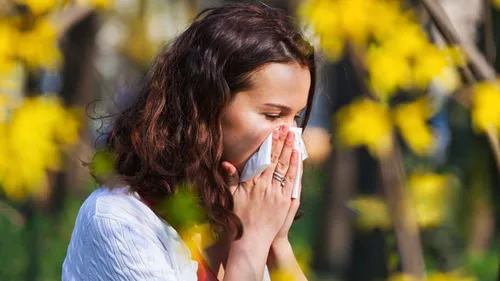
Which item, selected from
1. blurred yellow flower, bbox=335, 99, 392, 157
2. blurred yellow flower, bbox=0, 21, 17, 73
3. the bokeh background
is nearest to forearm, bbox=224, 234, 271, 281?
the bokeh background

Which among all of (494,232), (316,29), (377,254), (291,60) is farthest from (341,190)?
(291,60)

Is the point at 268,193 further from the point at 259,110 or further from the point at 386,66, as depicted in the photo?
the point at 386,66

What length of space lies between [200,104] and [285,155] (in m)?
0.22

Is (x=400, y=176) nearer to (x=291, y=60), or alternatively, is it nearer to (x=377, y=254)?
(x=291, y=60)

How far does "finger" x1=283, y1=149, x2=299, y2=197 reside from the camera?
6.61 ft

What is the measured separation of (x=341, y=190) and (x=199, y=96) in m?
4.85

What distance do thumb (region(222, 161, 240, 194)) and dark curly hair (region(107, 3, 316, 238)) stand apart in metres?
0.01

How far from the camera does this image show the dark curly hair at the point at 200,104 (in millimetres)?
1947

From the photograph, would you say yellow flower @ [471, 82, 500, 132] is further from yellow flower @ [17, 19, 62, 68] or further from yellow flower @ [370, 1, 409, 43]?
yellow flower @ [17, 19, 62, 68]

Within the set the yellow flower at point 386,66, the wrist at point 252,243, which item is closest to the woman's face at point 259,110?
the wrist at point 252,243

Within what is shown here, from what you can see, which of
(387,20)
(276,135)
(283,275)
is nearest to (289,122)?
(276,135)

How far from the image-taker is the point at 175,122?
6.70 feet

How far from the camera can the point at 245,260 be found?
1.90m

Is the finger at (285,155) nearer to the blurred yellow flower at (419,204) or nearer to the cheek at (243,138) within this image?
the cheek at (243,138)
